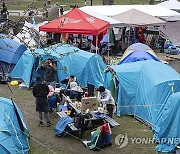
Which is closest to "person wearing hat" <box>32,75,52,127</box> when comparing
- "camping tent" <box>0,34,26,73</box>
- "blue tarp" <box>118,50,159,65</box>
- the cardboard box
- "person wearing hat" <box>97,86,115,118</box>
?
the cardboard box

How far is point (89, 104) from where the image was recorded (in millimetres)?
11555

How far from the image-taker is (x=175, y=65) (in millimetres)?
20547

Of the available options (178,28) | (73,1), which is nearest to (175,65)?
(178,28)

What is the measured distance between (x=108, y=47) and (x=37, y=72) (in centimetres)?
764

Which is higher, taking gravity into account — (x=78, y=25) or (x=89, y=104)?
(x=78, y=25)

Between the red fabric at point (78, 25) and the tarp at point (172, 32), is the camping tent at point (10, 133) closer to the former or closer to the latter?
the red fabric at point (78, 25)

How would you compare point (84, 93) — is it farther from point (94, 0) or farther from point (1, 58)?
point (94, 0)

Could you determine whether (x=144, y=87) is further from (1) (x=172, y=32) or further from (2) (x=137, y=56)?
(1) (x=172, y=32)

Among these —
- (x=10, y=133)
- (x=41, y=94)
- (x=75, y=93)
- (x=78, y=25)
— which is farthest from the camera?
(x=78, y=25)

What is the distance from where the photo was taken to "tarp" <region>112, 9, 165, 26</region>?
21848 mm

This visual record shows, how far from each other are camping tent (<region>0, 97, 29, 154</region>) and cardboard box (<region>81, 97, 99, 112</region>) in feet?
5.98

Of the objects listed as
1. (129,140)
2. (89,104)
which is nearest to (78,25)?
(89,104)

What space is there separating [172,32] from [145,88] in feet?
33.7

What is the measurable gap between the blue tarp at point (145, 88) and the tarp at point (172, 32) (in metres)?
8.67
